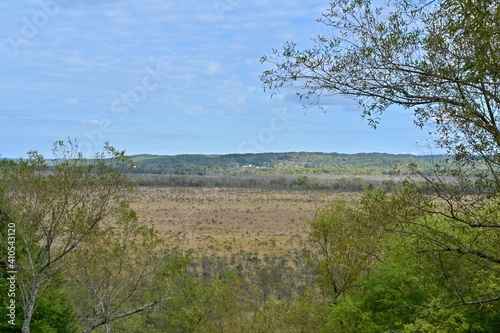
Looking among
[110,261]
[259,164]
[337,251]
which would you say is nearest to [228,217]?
[337,251]

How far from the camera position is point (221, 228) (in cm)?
8100

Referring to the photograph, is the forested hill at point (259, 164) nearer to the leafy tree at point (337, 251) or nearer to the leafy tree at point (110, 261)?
the leafy tree at point (337, 251)

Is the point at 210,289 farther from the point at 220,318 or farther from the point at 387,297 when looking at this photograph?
the point at 387,297

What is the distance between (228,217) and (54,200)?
7675 centimetres

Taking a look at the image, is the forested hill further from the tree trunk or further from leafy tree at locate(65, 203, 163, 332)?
the tree trunk

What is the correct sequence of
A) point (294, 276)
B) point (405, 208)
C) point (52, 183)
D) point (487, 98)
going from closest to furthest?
point (487, 98)
point (405, 208)
point (52, 183)
point (294, 276)

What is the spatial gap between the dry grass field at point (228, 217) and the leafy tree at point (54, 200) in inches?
1181

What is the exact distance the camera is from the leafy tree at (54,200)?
15188mm

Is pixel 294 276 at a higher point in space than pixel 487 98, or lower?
lower

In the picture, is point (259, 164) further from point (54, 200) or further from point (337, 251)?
point (54, 200)

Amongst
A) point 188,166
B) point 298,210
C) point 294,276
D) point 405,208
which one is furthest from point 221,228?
point 188,166

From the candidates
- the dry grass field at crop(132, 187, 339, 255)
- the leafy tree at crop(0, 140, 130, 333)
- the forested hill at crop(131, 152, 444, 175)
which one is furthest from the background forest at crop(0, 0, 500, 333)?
the forested hill at crop(131, 152, 444, 175)

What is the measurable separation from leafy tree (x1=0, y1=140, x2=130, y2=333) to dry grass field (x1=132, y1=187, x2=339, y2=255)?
1181 inches

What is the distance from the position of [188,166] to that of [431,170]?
187 meters
